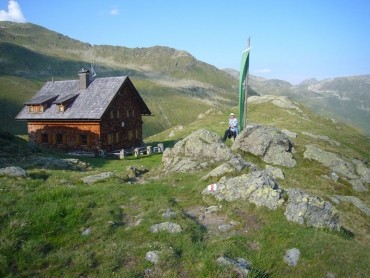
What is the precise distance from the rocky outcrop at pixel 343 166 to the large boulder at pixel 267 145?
73.6 inches

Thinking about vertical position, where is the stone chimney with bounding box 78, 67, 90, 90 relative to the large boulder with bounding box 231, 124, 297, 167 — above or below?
above

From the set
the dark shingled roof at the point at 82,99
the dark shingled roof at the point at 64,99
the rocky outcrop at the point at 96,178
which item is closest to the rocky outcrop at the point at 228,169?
the rocky outcrop at the point at 96,178

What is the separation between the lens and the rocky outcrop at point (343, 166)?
2609 cm

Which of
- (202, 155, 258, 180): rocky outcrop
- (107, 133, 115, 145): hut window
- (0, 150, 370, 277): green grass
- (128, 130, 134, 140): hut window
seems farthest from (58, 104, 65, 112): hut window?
(202, 155, 258, 180): rocky outcrop

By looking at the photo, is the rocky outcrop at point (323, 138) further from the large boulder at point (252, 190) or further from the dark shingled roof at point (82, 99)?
the large boulder at point (252, 190)

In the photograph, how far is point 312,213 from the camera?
40.9 feet

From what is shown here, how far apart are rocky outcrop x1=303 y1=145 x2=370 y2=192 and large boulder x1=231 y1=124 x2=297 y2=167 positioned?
6.13ft

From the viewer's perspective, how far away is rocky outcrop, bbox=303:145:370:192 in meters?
26.1

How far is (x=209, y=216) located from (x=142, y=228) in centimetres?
314

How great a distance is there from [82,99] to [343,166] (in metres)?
34.0

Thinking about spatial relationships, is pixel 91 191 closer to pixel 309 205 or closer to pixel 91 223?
pixel 91 223

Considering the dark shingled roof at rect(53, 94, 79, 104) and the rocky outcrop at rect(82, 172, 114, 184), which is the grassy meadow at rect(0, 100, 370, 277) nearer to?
the rocky outcrop at rect(82, 172, 114, 184)

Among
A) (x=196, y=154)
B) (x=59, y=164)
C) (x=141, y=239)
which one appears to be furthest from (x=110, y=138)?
(x=141, y=239)

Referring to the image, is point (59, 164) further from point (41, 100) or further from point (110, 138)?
point (41, 100)
